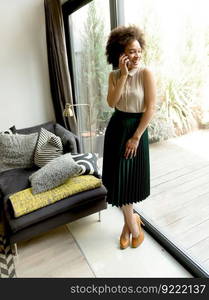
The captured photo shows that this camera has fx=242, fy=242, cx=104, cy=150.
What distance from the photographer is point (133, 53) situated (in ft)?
4.77

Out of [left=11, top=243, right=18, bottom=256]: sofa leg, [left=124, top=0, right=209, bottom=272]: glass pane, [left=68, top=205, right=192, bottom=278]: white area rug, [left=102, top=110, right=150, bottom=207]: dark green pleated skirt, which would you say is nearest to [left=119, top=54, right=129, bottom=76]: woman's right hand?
[left=102, top=110, right=150, bottom=207]: dark green pleated skirt

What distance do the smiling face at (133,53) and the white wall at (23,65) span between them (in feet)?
6.82

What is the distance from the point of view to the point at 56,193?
1906 millimetres

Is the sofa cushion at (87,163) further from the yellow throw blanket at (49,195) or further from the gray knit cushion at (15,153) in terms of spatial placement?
the gray knit cushion at (15,153)

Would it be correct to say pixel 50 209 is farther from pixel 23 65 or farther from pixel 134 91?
pixel 23 65

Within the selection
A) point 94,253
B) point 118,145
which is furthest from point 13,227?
point 118,145

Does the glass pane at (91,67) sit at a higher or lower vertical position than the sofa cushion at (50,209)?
higher

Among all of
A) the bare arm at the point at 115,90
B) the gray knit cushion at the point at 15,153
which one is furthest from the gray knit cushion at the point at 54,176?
the bare arm at the point at 115,90

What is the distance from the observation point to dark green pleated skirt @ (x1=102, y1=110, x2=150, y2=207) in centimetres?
155

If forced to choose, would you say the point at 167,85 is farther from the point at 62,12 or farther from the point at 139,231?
the point at 62,12

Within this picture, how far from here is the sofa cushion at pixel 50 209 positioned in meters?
1.74

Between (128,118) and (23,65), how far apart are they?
217 cm

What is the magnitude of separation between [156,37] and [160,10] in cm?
22

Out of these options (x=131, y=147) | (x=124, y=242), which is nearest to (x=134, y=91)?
(x=131, y=147)
